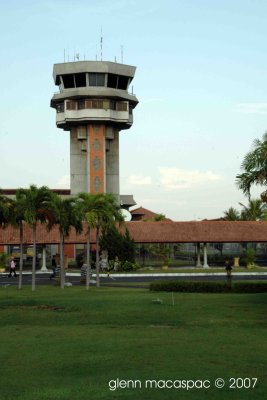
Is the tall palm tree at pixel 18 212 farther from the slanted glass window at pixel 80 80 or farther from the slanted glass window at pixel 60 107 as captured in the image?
the slanted glass window at pixel 60 107

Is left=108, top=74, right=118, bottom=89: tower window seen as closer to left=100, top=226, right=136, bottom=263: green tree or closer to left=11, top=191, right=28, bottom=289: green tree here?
left=100, top=226, right=136, bottom=263: green tree

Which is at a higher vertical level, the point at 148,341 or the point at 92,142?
the point at 92,142

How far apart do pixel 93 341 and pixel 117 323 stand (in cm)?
510

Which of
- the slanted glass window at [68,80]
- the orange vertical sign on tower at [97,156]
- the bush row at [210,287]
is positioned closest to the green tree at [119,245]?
the bush row at [210,287]

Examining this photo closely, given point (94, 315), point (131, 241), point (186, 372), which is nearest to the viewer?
point (186, 372)

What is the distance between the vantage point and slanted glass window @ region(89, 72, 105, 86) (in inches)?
3848

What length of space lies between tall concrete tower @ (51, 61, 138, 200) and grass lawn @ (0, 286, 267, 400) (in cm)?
6974

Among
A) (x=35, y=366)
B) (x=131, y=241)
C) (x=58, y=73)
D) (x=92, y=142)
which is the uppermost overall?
(x=58, y=73)

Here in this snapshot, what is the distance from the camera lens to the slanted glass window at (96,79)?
9775 cm

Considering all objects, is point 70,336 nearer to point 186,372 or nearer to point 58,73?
point 186,372

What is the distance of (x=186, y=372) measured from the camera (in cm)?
1395

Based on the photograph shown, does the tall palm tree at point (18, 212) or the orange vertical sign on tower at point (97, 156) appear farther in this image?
the orange vertical sign on tower at point (97, 156)

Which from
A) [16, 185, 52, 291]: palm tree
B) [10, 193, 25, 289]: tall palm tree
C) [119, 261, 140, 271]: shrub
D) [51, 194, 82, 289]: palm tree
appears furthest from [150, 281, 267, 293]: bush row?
[119, 261, 140, 271]: shrub

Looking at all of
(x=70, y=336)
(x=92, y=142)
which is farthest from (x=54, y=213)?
(x=92, y=142)
